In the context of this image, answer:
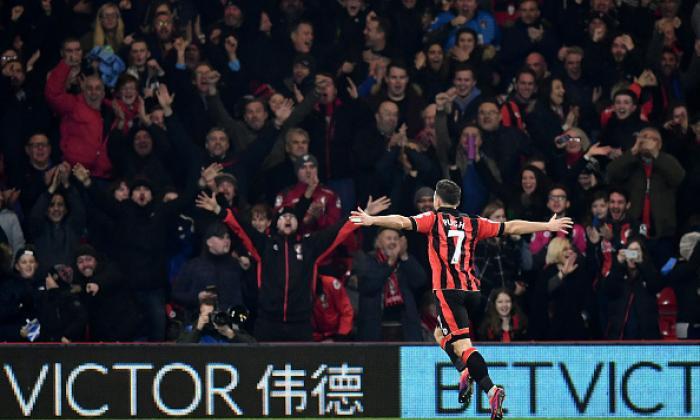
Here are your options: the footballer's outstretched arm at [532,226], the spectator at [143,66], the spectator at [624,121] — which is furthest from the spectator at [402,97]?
the footballer's outstretched arm at [532,226]

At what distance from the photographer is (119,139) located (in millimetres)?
17422

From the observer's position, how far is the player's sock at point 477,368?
12838 millimetres

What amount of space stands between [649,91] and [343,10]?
371cm

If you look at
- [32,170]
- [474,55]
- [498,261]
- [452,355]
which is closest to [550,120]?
[474,55]

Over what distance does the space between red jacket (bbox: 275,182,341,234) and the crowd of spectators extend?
0.03 metres

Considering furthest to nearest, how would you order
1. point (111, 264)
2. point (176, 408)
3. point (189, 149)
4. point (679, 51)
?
point (679, 51), point (189, 149), point (111, 264), point (176, 408)

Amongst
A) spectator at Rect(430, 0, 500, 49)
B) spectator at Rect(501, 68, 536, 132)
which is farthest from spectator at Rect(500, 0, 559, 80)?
spectator at Rect(501, 68, 536, 132)

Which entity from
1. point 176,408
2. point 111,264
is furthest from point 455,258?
point 111,264

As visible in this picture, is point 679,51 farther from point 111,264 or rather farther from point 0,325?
point 0,325

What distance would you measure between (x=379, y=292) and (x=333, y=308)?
50cm

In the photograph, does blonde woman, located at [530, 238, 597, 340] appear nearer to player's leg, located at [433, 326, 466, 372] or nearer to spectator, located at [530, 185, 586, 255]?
spectator, located at [530, 185, 586, 255]

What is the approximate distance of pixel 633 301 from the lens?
16172 millimetres

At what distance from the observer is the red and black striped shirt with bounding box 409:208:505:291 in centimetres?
1329

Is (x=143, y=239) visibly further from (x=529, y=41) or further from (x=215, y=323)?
(x=529, y=41)
